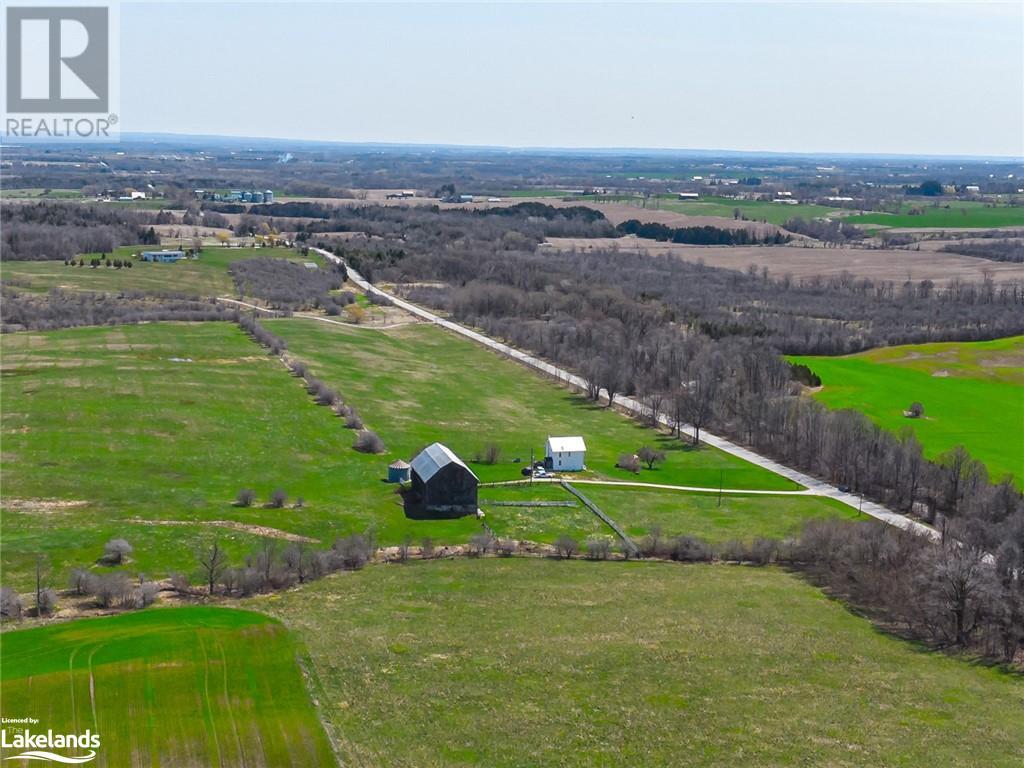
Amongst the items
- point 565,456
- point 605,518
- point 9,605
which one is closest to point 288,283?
point 565,456

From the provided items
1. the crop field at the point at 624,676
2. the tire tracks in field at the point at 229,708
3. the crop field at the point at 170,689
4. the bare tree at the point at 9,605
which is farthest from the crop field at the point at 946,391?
the bare tree at the point at 9,605

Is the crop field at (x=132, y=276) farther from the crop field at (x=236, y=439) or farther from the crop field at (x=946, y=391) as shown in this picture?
the crop field at (x=946, y=391)

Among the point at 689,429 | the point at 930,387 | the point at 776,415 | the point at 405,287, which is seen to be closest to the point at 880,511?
the point at 776,415

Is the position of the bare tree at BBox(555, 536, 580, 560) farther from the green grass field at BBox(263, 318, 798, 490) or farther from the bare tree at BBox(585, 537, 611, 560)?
the green grass field at BBox(263, 318, 798, 490)

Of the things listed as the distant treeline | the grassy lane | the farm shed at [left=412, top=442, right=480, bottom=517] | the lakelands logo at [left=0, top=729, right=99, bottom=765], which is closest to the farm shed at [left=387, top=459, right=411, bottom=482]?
the farm shed at [left=412, top=442, right=480, bottom=517]

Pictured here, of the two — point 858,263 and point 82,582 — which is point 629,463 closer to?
point 82,582

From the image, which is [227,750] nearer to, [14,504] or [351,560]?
[351,560]
